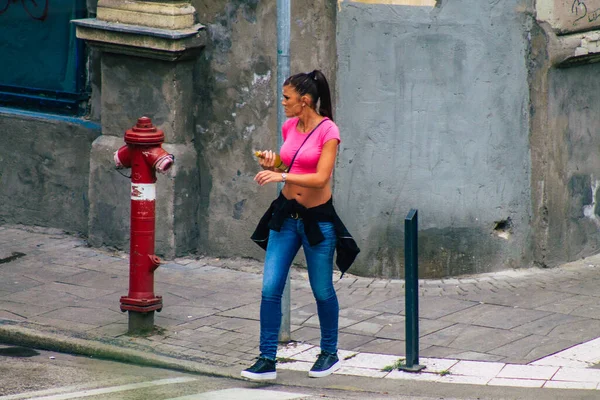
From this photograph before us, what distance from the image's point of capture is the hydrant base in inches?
305

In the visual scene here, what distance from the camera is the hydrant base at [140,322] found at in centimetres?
775

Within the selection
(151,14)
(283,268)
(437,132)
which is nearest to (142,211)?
(283,268)

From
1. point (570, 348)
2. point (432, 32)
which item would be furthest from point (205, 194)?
point (570, 348)

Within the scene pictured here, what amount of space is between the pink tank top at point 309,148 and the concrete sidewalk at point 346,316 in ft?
4.19

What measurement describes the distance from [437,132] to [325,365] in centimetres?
270

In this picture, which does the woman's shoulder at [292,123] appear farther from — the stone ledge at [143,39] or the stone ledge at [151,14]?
the stone ledge at [151,14]

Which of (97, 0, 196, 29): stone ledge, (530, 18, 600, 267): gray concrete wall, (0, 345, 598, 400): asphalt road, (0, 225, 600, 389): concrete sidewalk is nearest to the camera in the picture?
(0, 345, 598, 400): asphalt road

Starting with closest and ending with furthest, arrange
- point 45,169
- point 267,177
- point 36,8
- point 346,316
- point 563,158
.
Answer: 1. point 267,177
2. point 346,316
3. point 563,158
4. point 45,169
5. point 36,8

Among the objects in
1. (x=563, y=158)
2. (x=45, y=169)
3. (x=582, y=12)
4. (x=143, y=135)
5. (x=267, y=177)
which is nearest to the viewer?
(x=267, y=177)

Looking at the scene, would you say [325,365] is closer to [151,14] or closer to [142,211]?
[142,211]

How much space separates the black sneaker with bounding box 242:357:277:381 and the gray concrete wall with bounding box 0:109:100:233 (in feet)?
13.0

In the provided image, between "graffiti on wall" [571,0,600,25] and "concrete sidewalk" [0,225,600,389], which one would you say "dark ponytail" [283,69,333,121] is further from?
"graffiti on wall" [571,0,600,25]

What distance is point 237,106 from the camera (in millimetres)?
9688

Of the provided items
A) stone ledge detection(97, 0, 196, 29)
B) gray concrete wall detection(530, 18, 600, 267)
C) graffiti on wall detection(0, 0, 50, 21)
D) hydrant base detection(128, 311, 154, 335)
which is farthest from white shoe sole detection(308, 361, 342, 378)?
graffiti on wall detection(0, 0, 50, 21)
